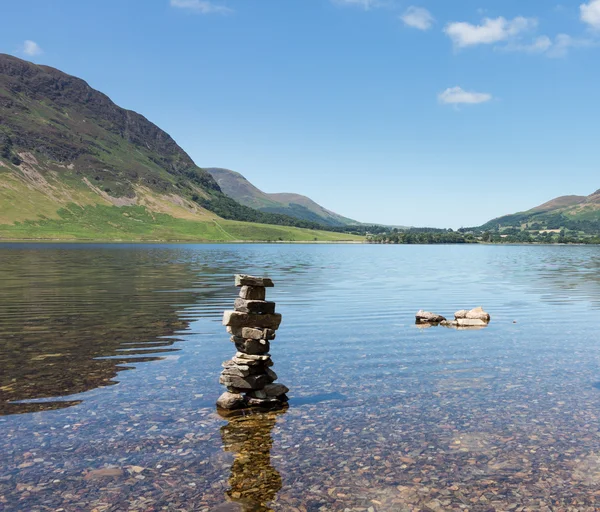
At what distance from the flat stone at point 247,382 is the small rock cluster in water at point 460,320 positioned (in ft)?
74.4

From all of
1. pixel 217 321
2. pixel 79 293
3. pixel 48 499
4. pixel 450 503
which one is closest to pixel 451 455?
pixel 450 503

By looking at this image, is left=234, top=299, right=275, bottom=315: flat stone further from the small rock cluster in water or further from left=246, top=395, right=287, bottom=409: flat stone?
the small rock cluster in water

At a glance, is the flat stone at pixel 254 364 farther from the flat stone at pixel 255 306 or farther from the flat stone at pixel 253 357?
the flat stone at pixel 255 306

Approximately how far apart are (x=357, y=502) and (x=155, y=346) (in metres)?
21.7

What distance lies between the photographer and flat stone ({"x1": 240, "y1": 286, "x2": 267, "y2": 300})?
22.5 metres

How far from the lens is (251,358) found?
21.5 meters

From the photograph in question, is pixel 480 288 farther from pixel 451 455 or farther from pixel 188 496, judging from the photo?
pixel 188 496

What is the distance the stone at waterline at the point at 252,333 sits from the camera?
2183 cm

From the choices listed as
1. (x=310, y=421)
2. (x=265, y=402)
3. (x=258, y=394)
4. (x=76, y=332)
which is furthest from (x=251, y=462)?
(x=76, y=332)

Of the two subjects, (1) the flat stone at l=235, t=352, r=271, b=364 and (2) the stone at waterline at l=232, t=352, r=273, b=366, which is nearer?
(2) the stone at waterline at l=232, t=352, r=273, b=366

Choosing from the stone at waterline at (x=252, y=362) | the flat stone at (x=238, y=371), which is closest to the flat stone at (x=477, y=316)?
the stone at waterline at (x=252, y=362)

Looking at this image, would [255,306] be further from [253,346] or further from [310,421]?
[310,421]

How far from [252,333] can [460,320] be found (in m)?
25.1

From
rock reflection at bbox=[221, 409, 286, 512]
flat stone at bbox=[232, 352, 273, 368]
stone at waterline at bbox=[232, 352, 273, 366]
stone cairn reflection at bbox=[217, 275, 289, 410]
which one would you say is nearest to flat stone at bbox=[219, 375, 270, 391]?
stone cairn reflection at bbox=[217, 275, 289, 410]
